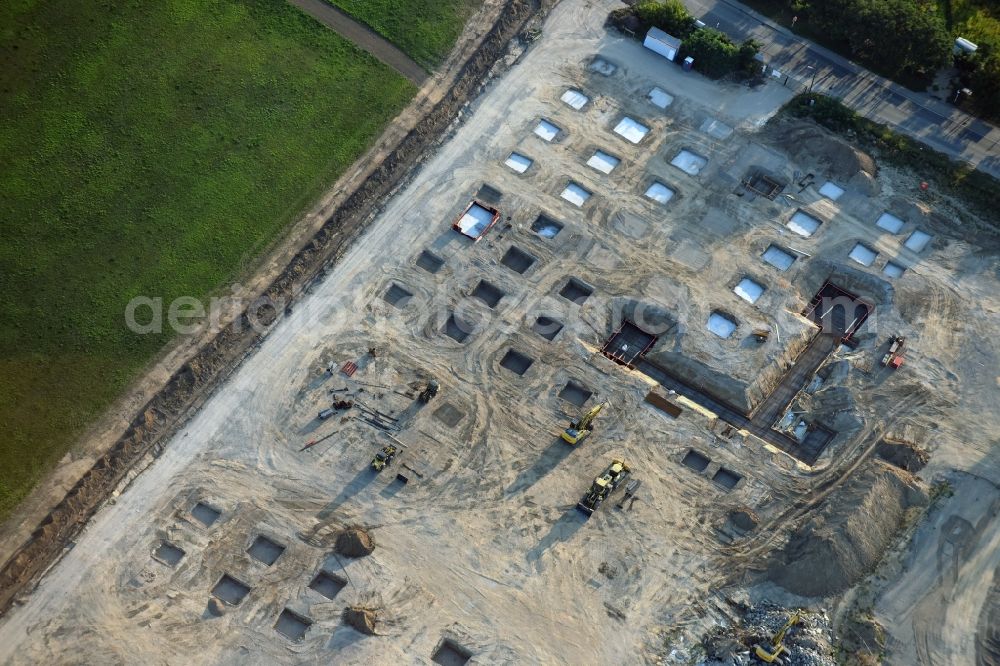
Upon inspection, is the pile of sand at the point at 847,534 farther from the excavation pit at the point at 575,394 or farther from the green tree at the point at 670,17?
the green tree at the point at 670,17

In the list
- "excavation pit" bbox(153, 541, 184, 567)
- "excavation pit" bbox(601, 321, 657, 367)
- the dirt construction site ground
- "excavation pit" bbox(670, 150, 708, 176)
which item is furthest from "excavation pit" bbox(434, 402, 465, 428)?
"excavation pit" bbox(670, 150, 708, 176)

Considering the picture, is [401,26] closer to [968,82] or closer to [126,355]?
[126,355]

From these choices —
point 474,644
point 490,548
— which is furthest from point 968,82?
point 474,644

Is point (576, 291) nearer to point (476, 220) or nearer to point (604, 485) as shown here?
point (476, 220)

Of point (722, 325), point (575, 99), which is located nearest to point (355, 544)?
point (722, 325)

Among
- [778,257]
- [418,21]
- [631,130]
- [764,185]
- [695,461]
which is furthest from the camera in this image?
[418,21]

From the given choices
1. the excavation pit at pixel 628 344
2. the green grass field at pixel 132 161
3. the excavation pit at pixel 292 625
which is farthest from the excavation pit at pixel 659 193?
the excavation pit at pixel 292 625
